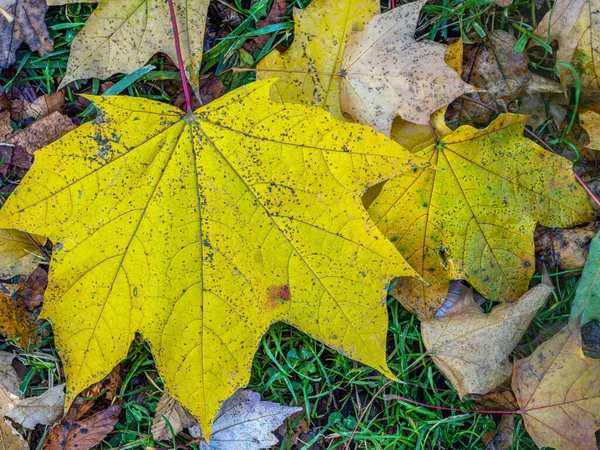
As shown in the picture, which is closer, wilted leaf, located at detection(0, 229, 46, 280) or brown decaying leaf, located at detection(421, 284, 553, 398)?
brown decaying leaf, located at detection(421, 284, 553, 398)

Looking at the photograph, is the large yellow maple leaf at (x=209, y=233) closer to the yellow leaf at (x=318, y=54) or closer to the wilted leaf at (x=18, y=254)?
the yellow leaf at (x=318, y=54)

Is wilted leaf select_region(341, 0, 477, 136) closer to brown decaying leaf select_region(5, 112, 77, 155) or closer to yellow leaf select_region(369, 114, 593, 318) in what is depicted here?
yellow leaf select_region(369, 114, 593, 318)

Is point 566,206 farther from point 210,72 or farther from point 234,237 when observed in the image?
point 210,72

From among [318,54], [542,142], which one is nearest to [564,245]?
[542,142]

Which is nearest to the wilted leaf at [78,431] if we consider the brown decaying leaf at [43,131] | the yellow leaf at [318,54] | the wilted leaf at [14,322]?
the wilted leaf at [14,322]

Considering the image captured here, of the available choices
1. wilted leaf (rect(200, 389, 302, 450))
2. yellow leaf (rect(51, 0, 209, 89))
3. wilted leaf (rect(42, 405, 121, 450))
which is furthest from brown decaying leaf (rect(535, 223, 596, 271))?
wilted leaf (rect(42, 405, 121, 450))

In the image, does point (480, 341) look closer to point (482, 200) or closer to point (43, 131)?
point (482, 200)
